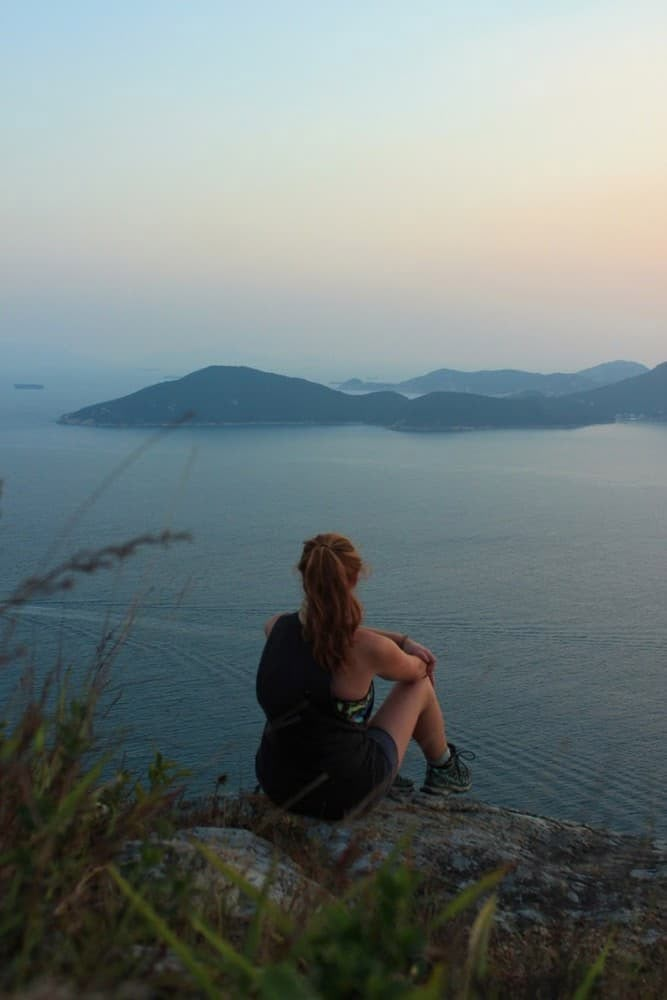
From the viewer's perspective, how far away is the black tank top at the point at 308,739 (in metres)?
3.37

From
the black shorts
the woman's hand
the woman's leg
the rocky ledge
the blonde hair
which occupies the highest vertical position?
the blonde hair

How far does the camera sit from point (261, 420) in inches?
2606

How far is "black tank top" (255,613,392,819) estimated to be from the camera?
3.37 metres

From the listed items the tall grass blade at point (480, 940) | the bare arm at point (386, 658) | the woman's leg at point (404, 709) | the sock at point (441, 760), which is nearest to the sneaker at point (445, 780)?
the sock at point (441, 760)

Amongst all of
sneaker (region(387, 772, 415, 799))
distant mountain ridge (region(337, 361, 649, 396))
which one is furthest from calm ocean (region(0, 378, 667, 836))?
distant mountain ridge (region(337, 361, 649, 396))

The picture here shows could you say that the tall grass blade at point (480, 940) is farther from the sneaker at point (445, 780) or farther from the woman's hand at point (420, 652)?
the sneaker at point (445, 780)

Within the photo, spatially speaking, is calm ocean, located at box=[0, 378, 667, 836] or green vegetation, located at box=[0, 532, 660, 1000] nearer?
green vegetation, located at box=[0, 532, 660, 1000]

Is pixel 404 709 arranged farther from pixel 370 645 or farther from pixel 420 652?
pixel 370 645

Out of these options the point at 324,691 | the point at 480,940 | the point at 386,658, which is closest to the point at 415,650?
the point at 386,658

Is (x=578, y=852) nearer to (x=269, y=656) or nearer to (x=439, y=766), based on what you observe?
(x=439, y=766)

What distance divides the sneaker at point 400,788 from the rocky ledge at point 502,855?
6 cm

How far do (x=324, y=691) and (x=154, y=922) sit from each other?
6.37 ft

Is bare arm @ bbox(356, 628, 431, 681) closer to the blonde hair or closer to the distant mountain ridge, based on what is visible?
the blonde hair

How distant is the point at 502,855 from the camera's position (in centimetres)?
360
